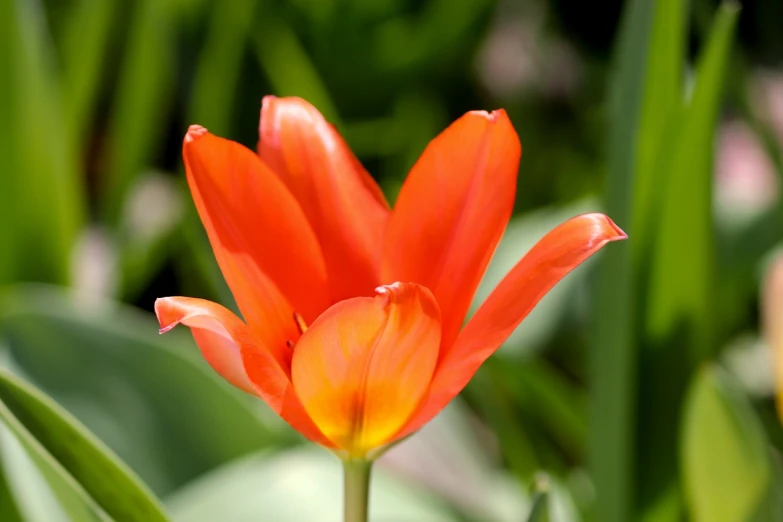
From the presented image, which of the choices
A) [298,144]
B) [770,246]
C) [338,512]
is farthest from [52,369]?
[770,246]

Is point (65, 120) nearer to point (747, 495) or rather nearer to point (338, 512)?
point (338, 512)

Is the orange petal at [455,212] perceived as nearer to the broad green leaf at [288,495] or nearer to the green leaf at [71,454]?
the green leaf at [71,454]

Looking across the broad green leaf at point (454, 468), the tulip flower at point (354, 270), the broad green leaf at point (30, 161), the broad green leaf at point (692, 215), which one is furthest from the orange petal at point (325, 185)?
the broad green leaf at point (30, 161)

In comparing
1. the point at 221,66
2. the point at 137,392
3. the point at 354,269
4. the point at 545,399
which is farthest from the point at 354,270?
the point at 221,66

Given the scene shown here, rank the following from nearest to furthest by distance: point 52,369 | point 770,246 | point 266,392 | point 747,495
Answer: point 266,392 → point 747,495 → point 52,369 → point 770,246

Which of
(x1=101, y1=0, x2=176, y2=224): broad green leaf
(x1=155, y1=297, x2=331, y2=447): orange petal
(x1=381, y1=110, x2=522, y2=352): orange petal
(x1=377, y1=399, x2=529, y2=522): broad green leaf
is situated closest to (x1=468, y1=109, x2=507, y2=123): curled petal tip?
(x1=381, y1=110, x2=522, y2=352): orange petal

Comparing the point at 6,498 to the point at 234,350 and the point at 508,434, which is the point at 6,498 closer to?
the point at 234,350
